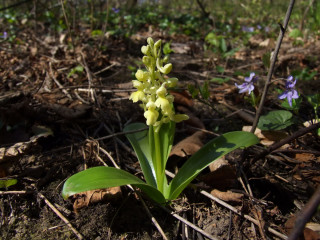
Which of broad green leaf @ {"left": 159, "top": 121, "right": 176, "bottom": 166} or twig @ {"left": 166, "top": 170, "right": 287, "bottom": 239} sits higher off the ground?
broad green leaf @ {"left": 159, "top": 121, "right": 176, "bottom": 166}

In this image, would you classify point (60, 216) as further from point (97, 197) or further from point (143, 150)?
point (143, 150)

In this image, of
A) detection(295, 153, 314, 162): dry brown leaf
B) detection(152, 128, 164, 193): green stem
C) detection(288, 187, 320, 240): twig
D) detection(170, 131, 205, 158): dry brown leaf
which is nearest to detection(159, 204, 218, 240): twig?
detection(152, 128, 164, 193): green stem

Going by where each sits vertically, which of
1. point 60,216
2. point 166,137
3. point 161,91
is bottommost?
point 60,216

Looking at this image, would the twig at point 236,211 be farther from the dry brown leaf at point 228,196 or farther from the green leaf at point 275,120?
the green leaf at point 275,120

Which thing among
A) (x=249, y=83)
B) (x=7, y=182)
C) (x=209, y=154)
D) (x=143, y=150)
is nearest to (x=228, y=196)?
(x=209, y=154)

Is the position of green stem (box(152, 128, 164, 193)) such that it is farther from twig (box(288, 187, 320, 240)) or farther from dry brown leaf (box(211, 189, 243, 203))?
twig (box(288, 187, 320, 240))

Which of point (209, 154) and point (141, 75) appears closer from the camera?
point (141, 75)

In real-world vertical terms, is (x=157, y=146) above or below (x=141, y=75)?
below
